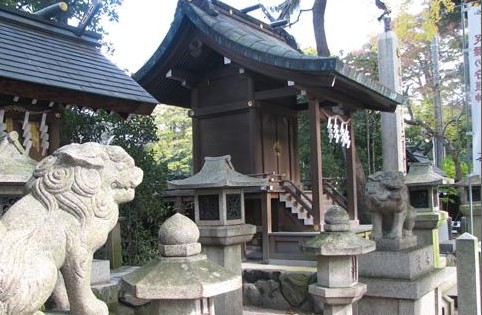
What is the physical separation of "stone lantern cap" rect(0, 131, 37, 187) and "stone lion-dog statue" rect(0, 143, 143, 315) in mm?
1369

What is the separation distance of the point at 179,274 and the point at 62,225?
0.82m

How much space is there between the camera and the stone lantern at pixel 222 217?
20.0 ft

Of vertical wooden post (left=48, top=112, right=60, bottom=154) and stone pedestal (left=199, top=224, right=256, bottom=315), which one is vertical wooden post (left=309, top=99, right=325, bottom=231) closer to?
stone pedestal (left=199, top=224, right=256, bottom=315)


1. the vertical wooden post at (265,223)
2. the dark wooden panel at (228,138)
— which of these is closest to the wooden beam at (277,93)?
the dark wooden panel at (228,138)

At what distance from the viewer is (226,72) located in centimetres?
1102

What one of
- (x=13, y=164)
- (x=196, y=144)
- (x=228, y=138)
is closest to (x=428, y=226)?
(x=228, y=138)

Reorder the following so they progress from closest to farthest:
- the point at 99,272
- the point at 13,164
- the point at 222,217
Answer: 1. the point at 13,164
2. the point at 99,272
3. the point at 222,217

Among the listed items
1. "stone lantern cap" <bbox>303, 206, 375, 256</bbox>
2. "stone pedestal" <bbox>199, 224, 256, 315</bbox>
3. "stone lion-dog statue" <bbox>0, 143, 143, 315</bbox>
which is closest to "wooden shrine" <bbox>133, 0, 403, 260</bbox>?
"stone pedestal" <bbox>199, 224, 256, 315</bbox>

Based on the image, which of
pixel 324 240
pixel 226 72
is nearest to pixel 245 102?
pixel 226 72

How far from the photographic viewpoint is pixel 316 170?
369 inches

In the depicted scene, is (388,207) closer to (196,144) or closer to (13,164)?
(13,164)

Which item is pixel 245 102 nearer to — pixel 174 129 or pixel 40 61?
pixel 40 61

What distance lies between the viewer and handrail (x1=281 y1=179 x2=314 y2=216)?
9985mm

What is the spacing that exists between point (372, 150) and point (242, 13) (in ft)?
28.1
